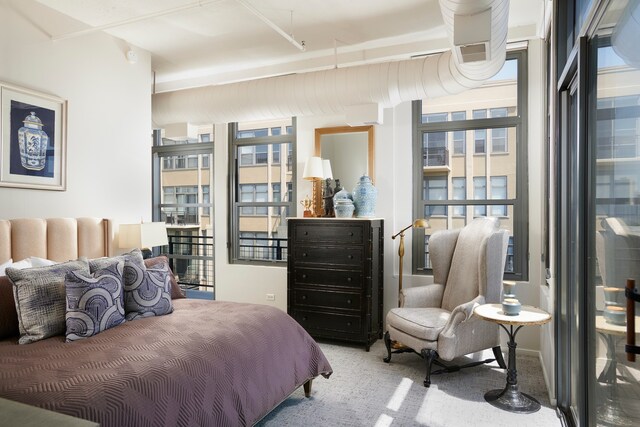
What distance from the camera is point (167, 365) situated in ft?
6.97

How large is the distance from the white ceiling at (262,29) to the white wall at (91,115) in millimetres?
179

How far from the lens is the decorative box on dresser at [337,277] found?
4.35m

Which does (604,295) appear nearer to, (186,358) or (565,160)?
(565,160)

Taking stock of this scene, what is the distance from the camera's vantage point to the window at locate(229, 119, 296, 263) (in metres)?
5.58

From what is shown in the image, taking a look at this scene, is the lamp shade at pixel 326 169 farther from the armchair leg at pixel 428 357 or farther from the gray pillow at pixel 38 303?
the gray pillow at pixel 38 303

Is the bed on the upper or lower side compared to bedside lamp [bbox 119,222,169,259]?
lower

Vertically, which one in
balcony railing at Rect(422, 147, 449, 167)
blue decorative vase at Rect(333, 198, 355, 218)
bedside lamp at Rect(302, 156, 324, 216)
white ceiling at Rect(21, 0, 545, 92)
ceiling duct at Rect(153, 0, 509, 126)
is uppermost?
white ceiling at Rect(21, 0, 545, 92)

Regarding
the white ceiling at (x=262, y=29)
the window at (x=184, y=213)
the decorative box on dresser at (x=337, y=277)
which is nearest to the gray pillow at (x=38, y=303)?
the white ceiling at (x=262, y=29)

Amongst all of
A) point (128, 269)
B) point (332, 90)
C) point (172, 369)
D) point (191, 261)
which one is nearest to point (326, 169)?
point (332, 90)

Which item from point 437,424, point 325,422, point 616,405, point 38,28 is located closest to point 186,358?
point 325,422

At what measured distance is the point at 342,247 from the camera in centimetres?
445

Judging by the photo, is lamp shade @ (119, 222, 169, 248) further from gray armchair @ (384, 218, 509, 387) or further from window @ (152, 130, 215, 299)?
gray armchair @ (384, 218, 509, 387)

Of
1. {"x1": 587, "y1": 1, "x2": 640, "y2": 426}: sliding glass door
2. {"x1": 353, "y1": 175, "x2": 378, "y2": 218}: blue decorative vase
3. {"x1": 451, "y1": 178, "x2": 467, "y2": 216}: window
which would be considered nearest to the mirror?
{"x1": 353, "y1": 175, "x2": 378, "y2": 218}: blue decorative vase

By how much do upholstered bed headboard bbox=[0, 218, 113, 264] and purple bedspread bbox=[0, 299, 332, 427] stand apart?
1.09 metres
